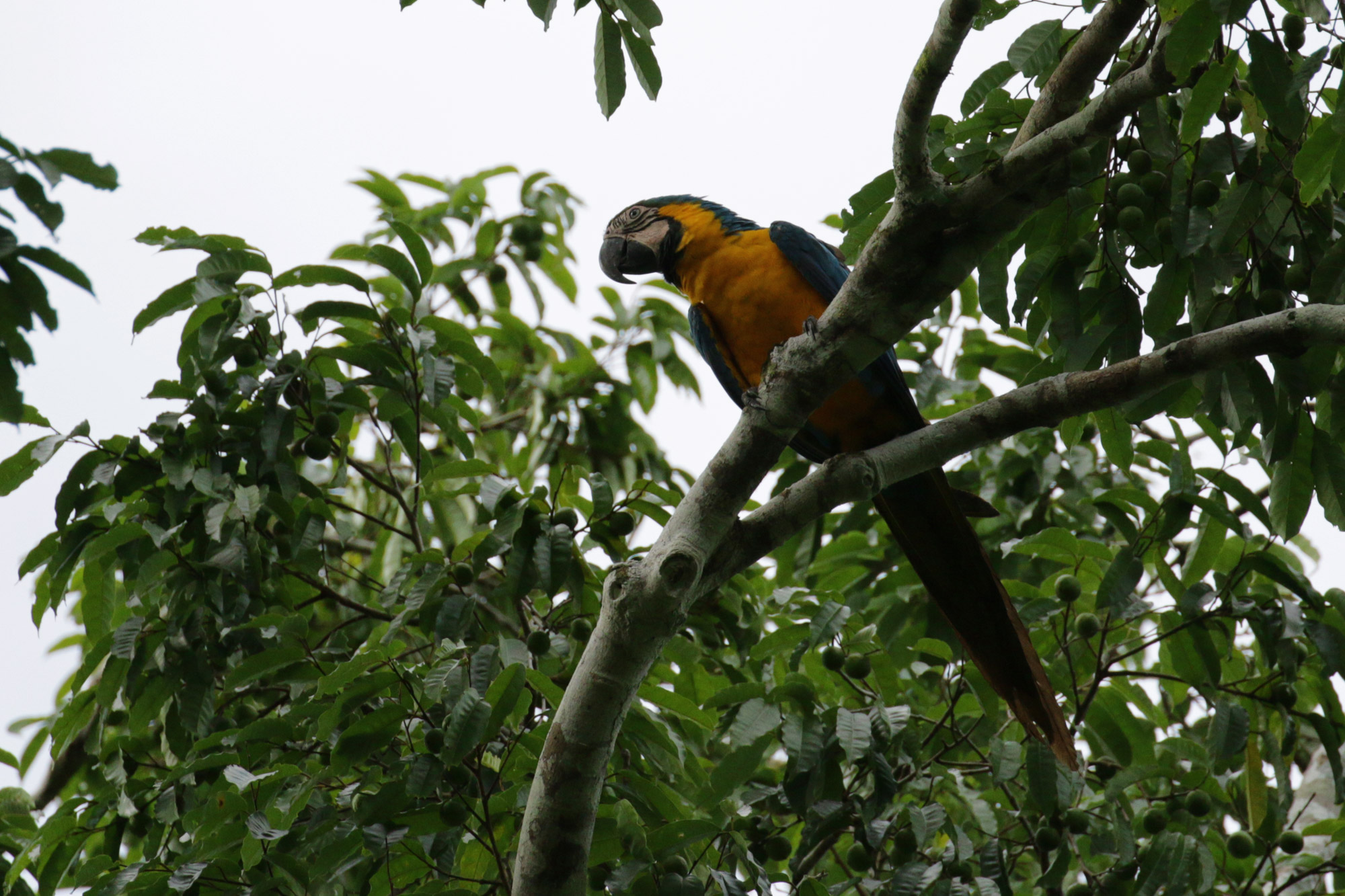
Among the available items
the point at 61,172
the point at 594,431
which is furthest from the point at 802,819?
the point at 594,431

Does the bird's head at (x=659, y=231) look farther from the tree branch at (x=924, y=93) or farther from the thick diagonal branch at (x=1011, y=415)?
the tree branch at (x=924, y=93)

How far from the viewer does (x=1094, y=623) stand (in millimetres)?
2779

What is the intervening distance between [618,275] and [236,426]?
1.65 m

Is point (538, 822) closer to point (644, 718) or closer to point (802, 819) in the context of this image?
point (644, 718)

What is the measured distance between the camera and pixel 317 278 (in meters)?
2.97

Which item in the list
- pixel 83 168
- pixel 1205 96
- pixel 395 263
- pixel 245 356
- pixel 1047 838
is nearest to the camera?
pixel 83 168

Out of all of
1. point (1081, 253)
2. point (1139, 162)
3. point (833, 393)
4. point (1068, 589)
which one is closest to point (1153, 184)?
point (1139, 162)

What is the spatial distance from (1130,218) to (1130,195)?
0.18 feet

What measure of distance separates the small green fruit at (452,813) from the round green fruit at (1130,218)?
1.77 m

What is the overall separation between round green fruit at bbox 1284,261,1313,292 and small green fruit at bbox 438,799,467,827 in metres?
1.98

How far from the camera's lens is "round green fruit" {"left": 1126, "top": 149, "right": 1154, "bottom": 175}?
92.0 inches

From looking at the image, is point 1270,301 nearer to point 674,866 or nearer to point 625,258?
point 674,866

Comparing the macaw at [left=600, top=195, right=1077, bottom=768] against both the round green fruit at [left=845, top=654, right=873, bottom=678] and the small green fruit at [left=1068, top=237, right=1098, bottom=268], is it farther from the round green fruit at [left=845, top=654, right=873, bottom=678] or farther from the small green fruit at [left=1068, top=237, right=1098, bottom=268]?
the small green fruit at [left=1068, top=237, right=1098, bottom=268]

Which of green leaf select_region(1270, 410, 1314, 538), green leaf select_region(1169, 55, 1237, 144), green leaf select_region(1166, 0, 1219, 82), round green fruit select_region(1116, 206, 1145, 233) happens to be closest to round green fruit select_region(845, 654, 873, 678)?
green leaf select_region(1270, 410, 1314, 538)
